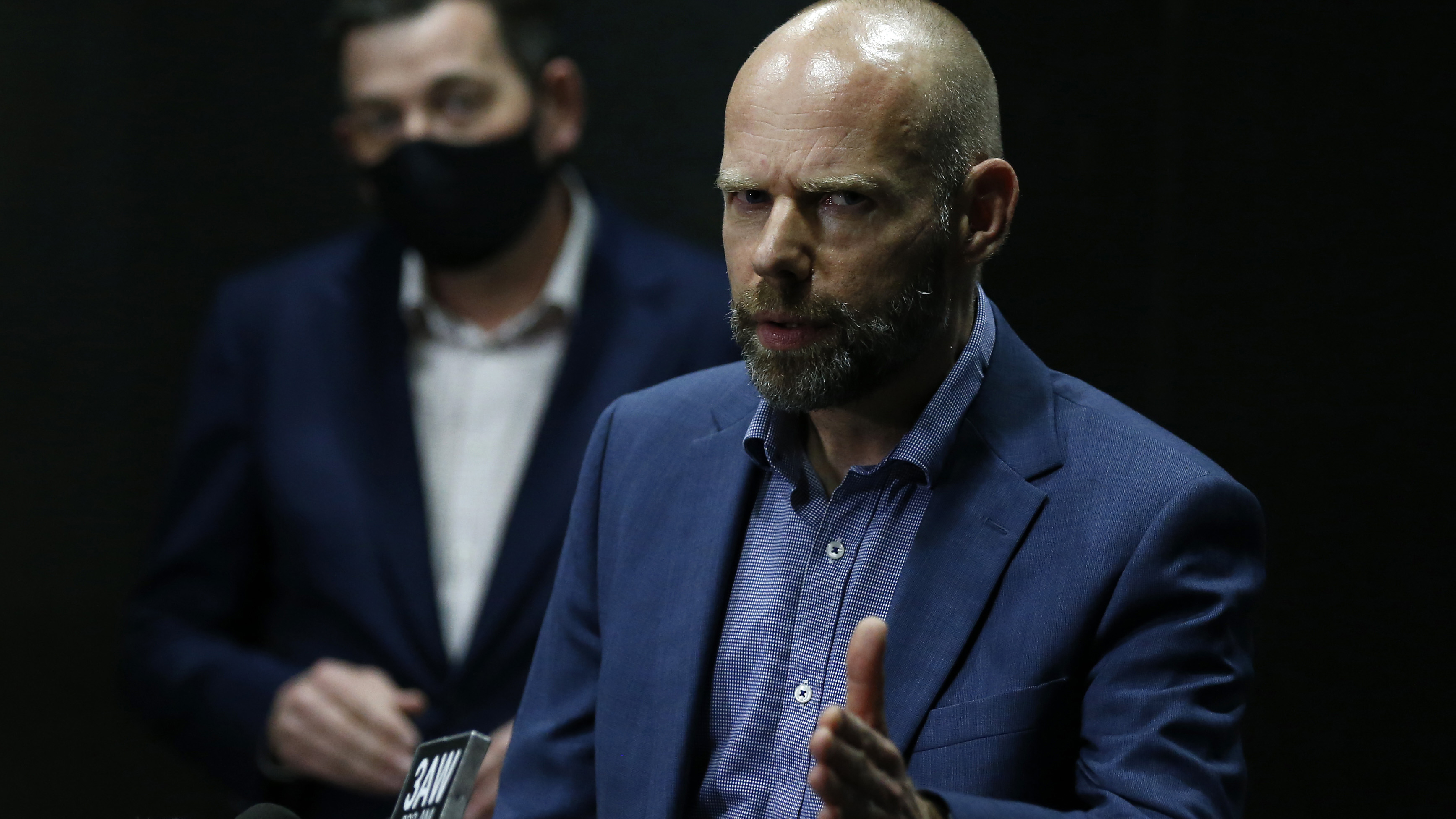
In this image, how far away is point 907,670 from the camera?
5.41 ft

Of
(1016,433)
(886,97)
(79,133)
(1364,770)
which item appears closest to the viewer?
(886,97)

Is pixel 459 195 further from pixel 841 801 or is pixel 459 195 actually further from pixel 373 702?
pixel 841 801

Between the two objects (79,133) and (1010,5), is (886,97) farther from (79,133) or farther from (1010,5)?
(79,133)

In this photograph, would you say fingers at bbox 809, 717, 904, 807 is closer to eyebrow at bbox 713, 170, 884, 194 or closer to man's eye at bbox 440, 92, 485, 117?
eyebrow at bbox 713, 170, 884, 194

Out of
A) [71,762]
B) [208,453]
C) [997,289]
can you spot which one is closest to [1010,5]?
[997,289]

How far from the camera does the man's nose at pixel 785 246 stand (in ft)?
5.39

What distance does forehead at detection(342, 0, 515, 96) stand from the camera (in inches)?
116

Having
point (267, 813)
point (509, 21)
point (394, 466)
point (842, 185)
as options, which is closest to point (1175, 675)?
point (842, 185)

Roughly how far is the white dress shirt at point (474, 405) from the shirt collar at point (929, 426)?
114cm

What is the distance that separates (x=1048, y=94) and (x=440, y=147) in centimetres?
111

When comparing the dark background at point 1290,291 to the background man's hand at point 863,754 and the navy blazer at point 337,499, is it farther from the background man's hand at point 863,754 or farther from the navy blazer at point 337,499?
the background man's hand at point 863,754

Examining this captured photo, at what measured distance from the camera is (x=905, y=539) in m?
1.74

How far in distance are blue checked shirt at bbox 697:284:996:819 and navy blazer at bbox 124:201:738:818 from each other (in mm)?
1095

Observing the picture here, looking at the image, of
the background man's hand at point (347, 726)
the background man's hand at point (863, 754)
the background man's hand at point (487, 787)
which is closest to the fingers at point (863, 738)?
the background man's hand at point (863, 754)
